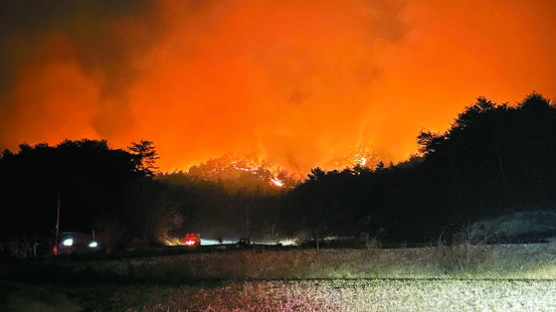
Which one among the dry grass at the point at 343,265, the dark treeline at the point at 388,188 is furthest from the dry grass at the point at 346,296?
the dark treeline at the point at 388,188

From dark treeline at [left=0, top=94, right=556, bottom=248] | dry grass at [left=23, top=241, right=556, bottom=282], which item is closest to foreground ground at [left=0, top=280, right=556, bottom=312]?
dry grass at [left=23, top=241, right=556, bottom=282]

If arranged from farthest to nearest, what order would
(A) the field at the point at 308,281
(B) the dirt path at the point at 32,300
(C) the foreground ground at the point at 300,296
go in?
(A) the field at the point at 308,281
(C) the foreground ground at the point at 300,296
(B) the dirt path at the point at 32,300

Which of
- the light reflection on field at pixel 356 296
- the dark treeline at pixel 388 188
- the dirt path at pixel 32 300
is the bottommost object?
the light reflection on field at pixel 356 296

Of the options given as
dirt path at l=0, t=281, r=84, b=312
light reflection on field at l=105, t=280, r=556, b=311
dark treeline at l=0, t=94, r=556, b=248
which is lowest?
light reflection on field at l=105, t=280, r=556, b=311

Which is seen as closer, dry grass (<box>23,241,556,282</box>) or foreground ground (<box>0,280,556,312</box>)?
foreground ground (<box>0,280,556,312</box>)

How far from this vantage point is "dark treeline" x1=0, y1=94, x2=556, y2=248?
40.2 m

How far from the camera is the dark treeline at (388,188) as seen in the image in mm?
40188

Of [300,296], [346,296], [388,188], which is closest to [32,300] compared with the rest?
[300,296]

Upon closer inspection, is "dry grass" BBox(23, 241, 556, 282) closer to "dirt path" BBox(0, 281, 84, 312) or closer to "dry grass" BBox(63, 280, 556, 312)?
"dry grass" BBox(63, 280, 556, 312)

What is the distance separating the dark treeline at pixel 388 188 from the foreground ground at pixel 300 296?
1891 centimetres

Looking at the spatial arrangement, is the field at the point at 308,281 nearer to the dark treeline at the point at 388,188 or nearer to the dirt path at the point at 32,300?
the dirt path at the point at 32,300

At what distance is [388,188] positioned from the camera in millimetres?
62688

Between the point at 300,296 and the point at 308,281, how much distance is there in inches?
125

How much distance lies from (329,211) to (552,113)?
35.0m
